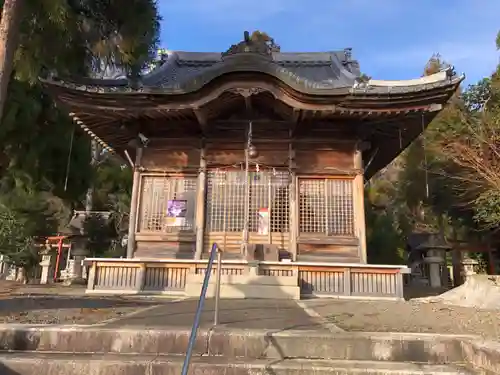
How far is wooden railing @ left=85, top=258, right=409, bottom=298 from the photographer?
834cm

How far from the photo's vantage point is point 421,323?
4.98 metres

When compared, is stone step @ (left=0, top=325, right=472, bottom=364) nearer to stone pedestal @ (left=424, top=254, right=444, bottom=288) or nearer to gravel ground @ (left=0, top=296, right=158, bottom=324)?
gravel ground @ (left=0, top=296, right=158, bottom=324)

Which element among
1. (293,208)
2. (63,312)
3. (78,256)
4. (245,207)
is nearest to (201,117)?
(245,207)

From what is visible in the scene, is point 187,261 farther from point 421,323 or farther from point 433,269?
Answer: point 433,269

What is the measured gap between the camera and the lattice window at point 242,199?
9672 mm

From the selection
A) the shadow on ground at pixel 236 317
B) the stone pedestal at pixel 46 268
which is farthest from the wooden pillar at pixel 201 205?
the stone pedestal at pixel 46 268

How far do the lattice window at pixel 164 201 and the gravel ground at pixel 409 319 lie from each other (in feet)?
13.0

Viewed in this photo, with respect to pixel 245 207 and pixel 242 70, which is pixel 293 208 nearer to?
pixel 245 207

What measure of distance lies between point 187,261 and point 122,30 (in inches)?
195

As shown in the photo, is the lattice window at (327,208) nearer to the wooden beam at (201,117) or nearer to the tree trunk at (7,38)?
the wooden beam at (201,117)

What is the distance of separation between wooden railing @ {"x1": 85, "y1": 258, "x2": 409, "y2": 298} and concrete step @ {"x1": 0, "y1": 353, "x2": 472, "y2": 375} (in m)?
4.88

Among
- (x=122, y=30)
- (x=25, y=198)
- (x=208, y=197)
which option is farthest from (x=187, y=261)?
(x=25, y=198)

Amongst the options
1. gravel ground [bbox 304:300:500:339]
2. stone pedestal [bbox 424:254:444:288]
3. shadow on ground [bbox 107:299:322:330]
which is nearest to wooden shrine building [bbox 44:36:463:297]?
gravel ground [bbox 304:300:500:339]

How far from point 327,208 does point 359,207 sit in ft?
2.43
